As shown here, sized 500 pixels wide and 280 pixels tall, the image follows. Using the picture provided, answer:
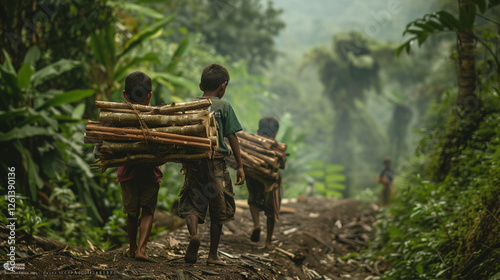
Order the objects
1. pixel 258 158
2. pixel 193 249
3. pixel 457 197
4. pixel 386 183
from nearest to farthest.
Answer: pixel 193 249 < pixel 258 158 < pixel 457 197 < pixel 386 183

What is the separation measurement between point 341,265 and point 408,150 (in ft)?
66.2

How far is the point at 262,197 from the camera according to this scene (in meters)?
4.36

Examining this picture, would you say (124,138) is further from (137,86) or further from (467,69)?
(467,69)

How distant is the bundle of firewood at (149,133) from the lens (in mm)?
2750

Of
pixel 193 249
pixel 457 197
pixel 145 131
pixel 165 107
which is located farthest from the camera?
pixel 457 197

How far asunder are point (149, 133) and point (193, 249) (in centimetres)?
102

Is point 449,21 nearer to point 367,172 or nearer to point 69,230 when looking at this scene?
point 69,230

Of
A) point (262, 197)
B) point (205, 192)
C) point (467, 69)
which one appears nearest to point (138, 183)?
point (205, 192)

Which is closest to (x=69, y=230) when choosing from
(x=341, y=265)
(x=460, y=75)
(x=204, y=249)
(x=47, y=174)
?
(x=47, y=174)

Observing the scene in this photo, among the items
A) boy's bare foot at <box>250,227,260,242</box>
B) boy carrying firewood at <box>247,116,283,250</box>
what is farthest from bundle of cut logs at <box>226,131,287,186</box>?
boy's bare foot at <box>250,227,260,242</box>

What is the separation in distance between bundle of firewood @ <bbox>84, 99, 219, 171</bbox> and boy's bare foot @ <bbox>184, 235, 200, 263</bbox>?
26.4 inches

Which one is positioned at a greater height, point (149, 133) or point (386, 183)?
point (149, 133)

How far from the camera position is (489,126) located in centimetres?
481

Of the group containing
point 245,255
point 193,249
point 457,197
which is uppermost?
point 457,197
